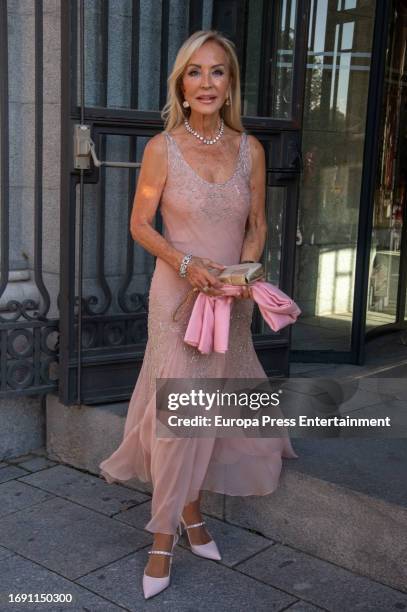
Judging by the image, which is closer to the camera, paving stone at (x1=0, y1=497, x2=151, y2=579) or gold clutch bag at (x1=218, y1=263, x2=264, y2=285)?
gold clutch bag at (x1=218, y1=263, x2=264, y2=285)

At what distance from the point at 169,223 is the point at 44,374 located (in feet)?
5.16

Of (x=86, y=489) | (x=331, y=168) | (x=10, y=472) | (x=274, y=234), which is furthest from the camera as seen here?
(x=331, y=168)

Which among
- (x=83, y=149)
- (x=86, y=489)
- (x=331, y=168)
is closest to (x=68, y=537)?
(x=86, y=489)

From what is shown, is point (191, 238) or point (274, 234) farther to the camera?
point (274, 234)

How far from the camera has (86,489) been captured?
4.27 metres

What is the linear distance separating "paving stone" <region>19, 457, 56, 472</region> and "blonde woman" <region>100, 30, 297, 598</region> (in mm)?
1288

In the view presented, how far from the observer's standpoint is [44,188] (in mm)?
4633

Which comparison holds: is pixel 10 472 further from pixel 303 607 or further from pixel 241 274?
pixel 241 274

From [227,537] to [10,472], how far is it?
147 cm

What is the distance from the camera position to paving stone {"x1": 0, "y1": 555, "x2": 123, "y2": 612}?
310 cm

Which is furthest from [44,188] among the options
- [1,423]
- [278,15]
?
[278,15]

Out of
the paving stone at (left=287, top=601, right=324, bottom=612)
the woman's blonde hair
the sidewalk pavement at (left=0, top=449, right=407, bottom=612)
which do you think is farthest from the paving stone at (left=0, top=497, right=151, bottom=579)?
the woman's blonde hair

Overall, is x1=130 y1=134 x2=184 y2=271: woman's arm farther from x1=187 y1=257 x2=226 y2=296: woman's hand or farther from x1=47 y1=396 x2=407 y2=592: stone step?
x1=47 y1=396 x2=407 y2=592: stone step

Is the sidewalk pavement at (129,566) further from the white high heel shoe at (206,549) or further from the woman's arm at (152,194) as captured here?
the woman's arm at (152,194)
